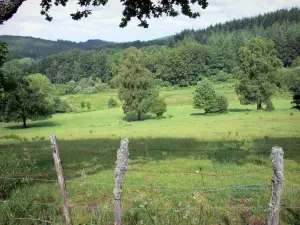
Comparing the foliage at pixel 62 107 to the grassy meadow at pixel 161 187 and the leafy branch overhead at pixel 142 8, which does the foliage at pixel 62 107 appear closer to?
the grassy meadow at pixel 161 187

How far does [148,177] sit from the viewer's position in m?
13.4

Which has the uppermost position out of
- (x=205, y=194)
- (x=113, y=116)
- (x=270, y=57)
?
(x=270, y=57)

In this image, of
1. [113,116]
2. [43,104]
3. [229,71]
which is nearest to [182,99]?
[113,116]

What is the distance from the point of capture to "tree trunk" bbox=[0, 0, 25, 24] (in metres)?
6.62

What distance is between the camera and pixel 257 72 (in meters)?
65.1

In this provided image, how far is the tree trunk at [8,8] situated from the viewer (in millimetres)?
6617

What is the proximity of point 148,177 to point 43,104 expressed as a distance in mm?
49033

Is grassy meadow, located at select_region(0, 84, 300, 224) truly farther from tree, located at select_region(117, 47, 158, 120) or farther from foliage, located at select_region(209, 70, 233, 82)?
foliage, located at select_region(209, 70, 233, 82)

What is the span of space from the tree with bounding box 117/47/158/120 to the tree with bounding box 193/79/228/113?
30.8ft

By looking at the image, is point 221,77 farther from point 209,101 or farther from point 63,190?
point 63,190

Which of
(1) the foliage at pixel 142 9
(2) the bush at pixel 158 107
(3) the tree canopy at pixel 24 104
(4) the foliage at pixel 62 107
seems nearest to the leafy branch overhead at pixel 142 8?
(1) the foliage at pixel 142 9

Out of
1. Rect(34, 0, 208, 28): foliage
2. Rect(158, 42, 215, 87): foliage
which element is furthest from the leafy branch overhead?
Rect(158, 42, 215, 87): foliage

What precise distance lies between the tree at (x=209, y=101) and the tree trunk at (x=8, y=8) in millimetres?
60312

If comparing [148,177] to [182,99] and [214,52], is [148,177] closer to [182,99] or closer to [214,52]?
[182,99]
